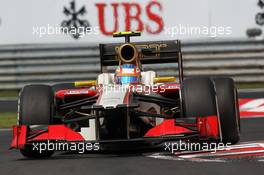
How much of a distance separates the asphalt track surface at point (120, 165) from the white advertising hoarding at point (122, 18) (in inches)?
265

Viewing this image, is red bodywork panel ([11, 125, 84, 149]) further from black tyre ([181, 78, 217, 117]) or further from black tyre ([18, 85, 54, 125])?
black tyre ([181, 78, 217, 117])

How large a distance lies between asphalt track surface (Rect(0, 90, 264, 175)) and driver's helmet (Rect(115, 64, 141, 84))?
1.34 metres

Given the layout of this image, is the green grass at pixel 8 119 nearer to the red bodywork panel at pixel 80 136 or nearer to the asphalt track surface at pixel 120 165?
the asphalt track surface at pixel 120 165

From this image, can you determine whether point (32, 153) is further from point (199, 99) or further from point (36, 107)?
point (199, 99)

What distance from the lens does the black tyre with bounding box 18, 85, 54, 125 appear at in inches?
342

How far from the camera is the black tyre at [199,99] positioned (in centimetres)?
843

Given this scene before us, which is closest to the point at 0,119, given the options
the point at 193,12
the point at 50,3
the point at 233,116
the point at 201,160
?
the point at 50,3

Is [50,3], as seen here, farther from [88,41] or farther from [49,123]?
[49,123]

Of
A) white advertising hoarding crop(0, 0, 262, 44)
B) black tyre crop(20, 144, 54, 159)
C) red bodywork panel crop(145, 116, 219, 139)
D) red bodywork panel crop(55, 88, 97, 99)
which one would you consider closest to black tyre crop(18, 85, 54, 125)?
black tyre crop(20, 144, 54, 159)

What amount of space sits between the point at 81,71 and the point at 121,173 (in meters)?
10.5

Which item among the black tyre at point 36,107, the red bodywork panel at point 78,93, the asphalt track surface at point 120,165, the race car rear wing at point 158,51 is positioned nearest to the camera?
the asphalt track surface at point 120,165

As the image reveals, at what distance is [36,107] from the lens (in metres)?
8.71

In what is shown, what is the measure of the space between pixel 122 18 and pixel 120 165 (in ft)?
26.9

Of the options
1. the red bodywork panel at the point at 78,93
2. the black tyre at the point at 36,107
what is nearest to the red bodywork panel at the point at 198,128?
the black tyre at the point at 36,107
